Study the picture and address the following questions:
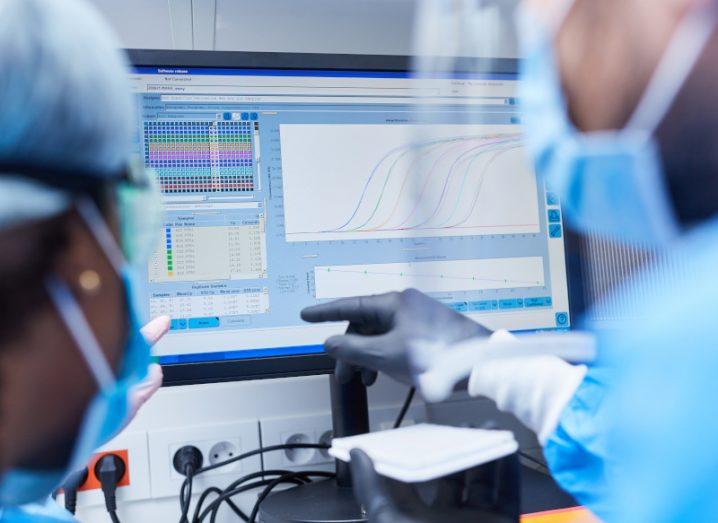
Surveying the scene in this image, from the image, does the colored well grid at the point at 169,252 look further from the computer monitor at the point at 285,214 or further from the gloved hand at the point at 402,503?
the gloved hand at the point at 402,503

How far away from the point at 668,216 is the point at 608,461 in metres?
0.22

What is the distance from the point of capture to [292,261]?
0.74 metres

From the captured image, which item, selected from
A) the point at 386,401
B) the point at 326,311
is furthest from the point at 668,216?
the point at 386,401

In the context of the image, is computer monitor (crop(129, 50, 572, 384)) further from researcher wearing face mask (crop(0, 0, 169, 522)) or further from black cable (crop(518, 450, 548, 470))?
researcher wearing face mask (crop(0, 0, 169, 522))

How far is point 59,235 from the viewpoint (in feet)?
1.06

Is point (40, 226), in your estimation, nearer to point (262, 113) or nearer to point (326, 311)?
point (326, 311)

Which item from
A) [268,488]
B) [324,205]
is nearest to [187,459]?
[268,488]

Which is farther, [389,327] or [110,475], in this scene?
[110,475]

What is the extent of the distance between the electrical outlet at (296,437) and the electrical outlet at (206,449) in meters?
0.02

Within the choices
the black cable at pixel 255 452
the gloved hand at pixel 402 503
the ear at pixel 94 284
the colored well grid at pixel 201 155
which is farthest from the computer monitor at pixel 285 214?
the ear at pixel 94 284

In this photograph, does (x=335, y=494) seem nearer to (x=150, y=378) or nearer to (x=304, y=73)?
(x=150, y=378)

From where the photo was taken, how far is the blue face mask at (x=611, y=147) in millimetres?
342

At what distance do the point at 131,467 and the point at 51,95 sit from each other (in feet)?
1.86

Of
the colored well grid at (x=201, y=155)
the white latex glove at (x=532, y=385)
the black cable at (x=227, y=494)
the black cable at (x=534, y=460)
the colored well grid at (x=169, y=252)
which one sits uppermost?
the colored well grid at (x=201, y=155)
